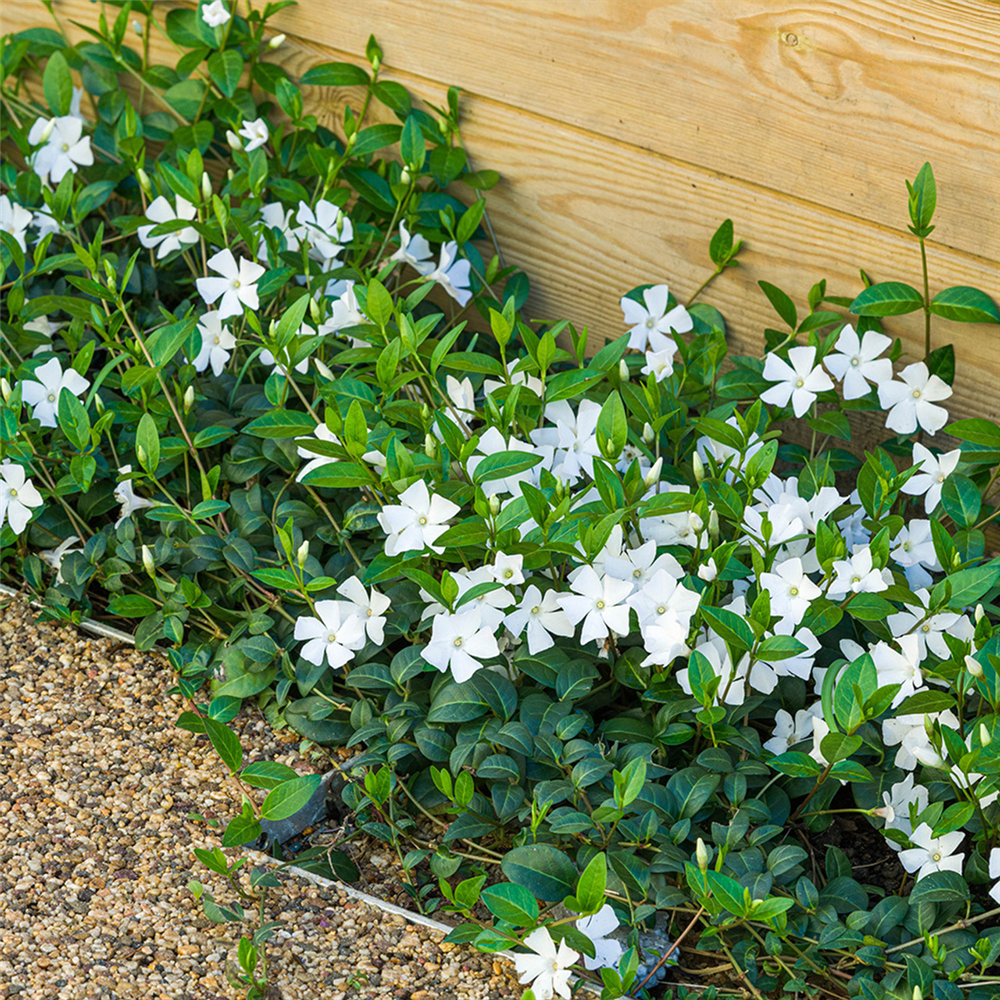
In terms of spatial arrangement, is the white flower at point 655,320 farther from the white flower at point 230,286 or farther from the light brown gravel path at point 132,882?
the light brown gravel path at point 132,882

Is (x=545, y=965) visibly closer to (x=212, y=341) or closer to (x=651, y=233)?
(x=212, y=341)

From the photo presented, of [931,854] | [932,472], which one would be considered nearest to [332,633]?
[931,854]

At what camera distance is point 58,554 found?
69.7 inches

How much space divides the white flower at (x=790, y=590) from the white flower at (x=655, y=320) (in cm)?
65

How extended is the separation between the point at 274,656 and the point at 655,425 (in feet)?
2.16

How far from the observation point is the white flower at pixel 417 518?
1.38 m

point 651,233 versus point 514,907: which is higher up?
point 651,233

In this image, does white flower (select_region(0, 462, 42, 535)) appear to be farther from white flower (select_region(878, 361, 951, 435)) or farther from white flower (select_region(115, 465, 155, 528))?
white flower (select_region(878, 361, 951, 435))

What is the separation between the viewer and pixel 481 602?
1.40 meters

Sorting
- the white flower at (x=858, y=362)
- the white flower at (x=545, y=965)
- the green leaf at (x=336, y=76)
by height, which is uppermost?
the green leaf at (x=336, y=76)

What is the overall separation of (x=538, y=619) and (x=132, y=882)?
1.99 ft

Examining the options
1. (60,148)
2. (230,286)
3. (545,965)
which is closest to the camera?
(545,965)

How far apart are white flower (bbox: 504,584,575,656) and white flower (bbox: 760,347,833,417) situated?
56 cm

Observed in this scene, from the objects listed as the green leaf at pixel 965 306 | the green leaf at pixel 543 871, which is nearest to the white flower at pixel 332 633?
the green leaf at pixel 543 871
